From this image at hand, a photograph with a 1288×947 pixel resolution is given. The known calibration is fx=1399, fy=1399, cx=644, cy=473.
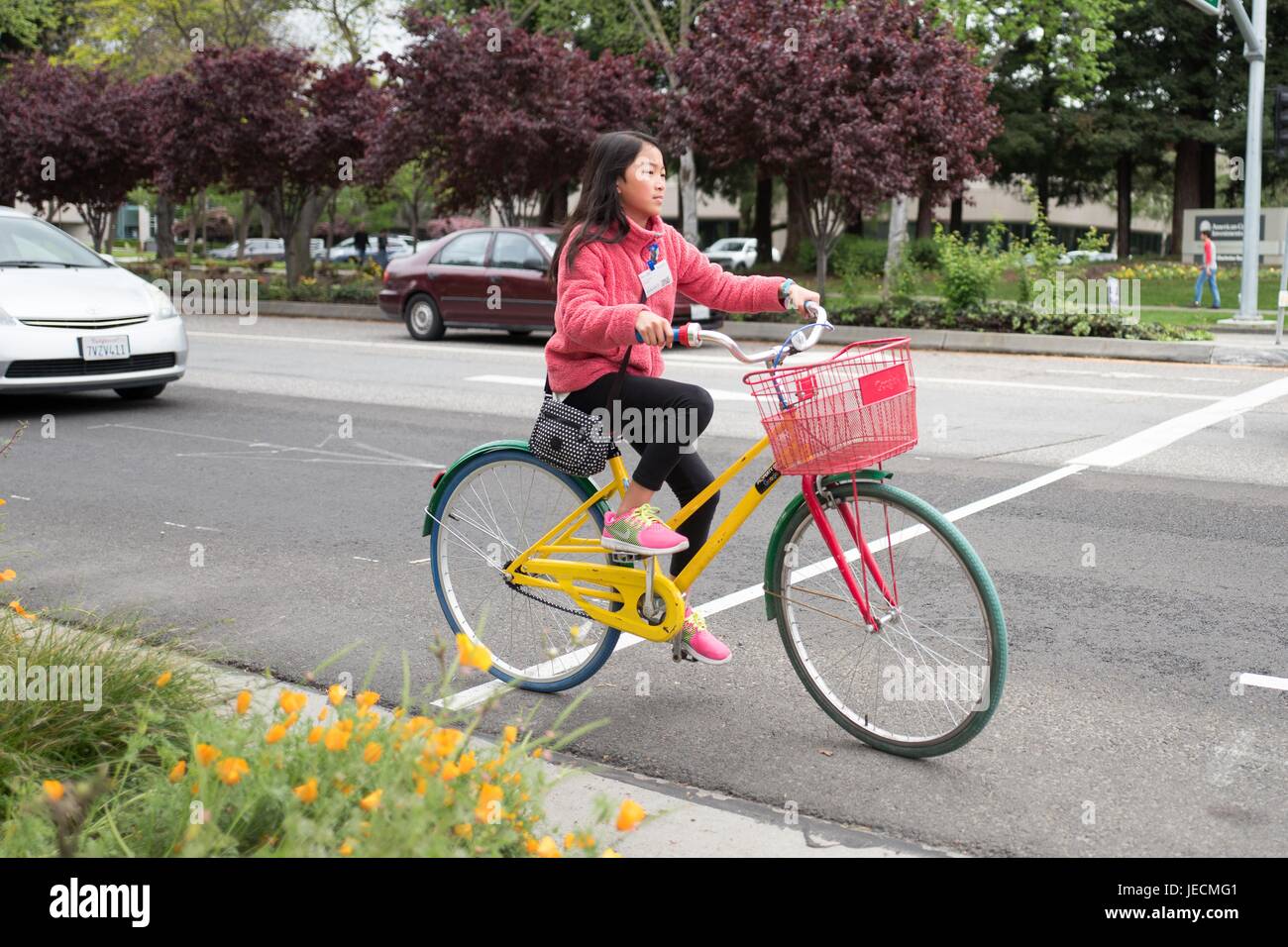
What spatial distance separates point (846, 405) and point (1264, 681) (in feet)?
6.92

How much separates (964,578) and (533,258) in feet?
52.0

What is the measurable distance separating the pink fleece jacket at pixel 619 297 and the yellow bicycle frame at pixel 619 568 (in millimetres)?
328

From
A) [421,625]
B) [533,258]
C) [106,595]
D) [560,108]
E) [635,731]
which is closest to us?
[635,731]

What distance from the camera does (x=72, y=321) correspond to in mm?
10742

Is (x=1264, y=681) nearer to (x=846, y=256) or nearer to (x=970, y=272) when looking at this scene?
(x=970, y=272)

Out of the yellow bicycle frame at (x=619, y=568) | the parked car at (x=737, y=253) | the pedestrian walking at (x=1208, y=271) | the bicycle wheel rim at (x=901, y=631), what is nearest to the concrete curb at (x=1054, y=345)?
the pedestrian walking at (x=1208, y=271)

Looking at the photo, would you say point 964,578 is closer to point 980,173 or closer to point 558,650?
point 558,650

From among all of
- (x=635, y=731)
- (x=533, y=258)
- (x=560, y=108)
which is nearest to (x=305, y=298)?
(x=560, y=108)

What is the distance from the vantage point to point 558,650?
4.91 metres

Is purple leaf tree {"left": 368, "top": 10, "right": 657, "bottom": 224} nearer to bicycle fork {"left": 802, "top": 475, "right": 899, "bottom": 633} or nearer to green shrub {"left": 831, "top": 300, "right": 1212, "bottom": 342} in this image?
green shrub {"left": 831, "top": 300, "right": 1212, "bottom": 342}

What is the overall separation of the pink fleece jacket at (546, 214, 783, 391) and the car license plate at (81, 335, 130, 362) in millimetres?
7464

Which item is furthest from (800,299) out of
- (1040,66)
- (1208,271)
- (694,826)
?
(1040,66)

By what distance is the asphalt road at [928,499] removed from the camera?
3906 millimetres

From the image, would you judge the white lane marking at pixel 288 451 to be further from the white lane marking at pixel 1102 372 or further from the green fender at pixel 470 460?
the white lane marking at pixel 1102 372
